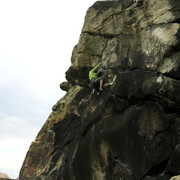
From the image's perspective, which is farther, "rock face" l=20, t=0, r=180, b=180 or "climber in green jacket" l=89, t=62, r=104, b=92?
"climber in green jacket" l=89, t=62, r=104, b=92

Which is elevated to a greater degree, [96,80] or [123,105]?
[96,80]

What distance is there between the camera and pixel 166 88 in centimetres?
1088

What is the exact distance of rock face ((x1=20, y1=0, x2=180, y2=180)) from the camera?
1072 centimetres

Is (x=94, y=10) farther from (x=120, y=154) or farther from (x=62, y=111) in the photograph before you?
(x=120, y=154)

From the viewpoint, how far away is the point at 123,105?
12.2 metres

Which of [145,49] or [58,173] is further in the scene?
[58,173]

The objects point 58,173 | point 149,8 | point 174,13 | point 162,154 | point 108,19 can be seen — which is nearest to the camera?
point 162,154

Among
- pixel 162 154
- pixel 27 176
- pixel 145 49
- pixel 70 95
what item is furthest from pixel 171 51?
pixel 27 176

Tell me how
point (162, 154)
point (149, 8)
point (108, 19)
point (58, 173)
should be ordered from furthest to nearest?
point (108, 19)
point (58, 173)
point (149, 8)
point (162, 154)

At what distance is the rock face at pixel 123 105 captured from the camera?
10.7 meters

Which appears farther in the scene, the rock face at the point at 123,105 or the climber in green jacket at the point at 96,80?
the climber in green jacket at the point at 96,80

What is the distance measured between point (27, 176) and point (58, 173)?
169 inches

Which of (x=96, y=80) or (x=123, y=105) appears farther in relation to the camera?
(x=96, y=80)

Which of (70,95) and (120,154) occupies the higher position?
(70,95)
